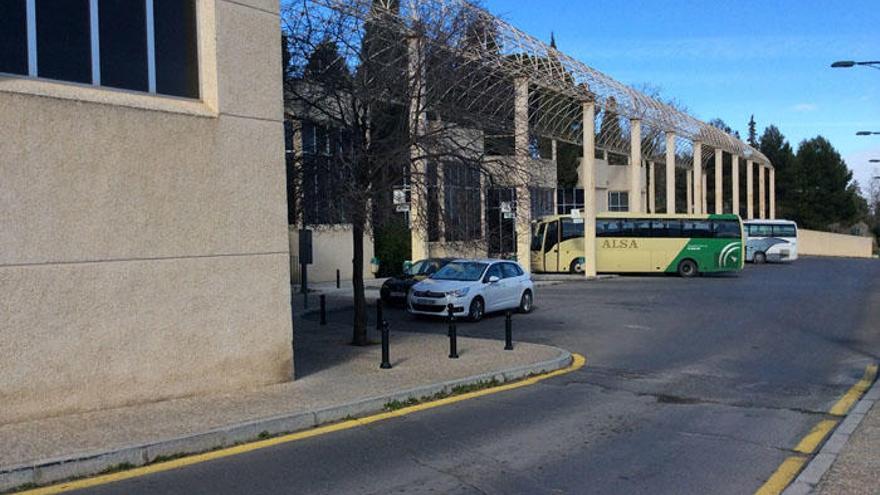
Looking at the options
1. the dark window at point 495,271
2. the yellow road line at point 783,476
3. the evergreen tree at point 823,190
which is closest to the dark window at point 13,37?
the yellow road line at point 783,476

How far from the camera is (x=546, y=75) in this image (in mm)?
30969

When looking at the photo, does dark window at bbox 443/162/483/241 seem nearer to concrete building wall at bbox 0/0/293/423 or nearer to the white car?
concrete building wall at bbox 0/0/293/423

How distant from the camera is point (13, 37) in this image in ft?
25.1

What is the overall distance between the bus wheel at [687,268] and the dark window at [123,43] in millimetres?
32498

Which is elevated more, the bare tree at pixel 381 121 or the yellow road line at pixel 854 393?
the bare tree at pixel 381 121

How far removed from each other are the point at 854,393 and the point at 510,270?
11.5m

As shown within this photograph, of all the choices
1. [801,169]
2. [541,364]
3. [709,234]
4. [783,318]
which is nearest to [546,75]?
[709,234]

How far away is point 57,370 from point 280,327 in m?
2.87

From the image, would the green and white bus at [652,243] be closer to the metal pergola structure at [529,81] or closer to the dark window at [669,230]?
the dark window at [669,230]

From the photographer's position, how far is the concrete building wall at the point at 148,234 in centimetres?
751

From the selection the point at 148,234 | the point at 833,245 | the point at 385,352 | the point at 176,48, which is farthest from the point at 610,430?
the point at 833,245

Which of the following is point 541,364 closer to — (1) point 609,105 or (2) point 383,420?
(2) point 383,420

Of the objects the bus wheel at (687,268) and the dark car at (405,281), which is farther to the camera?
the bus wheel at (687,268)

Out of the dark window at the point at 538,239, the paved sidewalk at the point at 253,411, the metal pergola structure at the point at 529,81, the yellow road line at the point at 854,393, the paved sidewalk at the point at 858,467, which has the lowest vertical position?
the yellow road line at the point at 854,393
